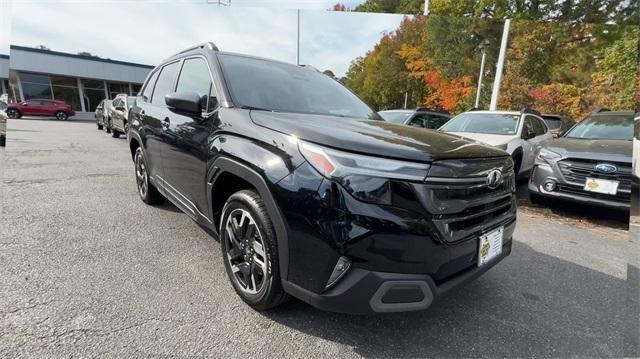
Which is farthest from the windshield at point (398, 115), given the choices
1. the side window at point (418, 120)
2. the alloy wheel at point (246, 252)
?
the alloy wheel at point (246, 252)

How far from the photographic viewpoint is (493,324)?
7.22 feet

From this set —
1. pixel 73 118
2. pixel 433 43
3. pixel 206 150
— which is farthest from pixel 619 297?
pixel 433 43

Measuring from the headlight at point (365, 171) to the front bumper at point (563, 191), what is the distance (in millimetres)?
3894

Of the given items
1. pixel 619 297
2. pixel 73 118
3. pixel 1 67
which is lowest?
pixel 619 297

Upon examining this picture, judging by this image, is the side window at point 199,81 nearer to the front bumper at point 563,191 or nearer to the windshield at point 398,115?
the front bumper at point 563,191

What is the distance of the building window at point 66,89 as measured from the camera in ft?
22.9

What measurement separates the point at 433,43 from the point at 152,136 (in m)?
14.9

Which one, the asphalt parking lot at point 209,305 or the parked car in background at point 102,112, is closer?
the asphalt parking lot at point 209,305

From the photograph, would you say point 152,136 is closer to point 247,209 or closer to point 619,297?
point 247,209

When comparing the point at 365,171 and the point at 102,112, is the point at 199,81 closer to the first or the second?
the point at 365,171

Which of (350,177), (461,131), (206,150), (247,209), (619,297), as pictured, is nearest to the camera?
(350,177)

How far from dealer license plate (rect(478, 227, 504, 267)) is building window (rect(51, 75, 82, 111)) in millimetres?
8256

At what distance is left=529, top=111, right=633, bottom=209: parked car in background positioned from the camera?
4.07 m

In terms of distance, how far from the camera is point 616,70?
7203mm
